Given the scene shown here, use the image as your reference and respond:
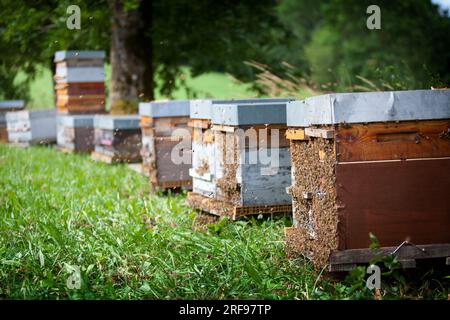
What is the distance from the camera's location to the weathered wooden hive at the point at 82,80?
1101cm

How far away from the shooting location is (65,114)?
1150 centimetres

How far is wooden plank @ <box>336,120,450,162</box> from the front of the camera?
154 inches

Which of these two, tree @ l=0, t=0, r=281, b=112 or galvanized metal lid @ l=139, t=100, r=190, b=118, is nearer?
galvanized metal lid @ l=139, t=100, r=190, b=118

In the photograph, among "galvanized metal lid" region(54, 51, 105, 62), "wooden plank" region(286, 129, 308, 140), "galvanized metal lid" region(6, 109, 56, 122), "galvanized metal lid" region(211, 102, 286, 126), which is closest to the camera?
"wooden plank" region(286, 129, 308, 140)

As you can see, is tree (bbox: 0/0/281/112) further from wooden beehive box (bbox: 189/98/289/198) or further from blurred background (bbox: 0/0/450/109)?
wooden beehive box (bbox: 189/98/289/198)

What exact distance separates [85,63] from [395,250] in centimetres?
809

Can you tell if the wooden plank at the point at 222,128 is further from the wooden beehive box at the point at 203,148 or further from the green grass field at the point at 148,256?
the green grass field at the point at 148,256

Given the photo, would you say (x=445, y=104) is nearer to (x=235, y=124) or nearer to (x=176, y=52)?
(x=235, y=124)

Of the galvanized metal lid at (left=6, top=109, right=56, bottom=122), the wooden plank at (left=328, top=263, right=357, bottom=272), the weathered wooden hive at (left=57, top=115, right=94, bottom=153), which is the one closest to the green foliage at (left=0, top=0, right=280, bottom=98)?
the galvanized metal lid at (left=6, top=109, right=56, bottom=122)

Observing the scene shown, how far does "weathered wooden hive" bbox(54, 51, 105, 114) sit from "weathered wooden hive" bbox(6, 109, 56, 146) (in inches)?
56.6

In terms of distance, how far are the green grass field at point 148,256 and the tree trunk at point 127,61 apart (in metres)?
4.63

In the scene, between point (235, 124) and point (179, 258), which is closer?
point (179, 258)
